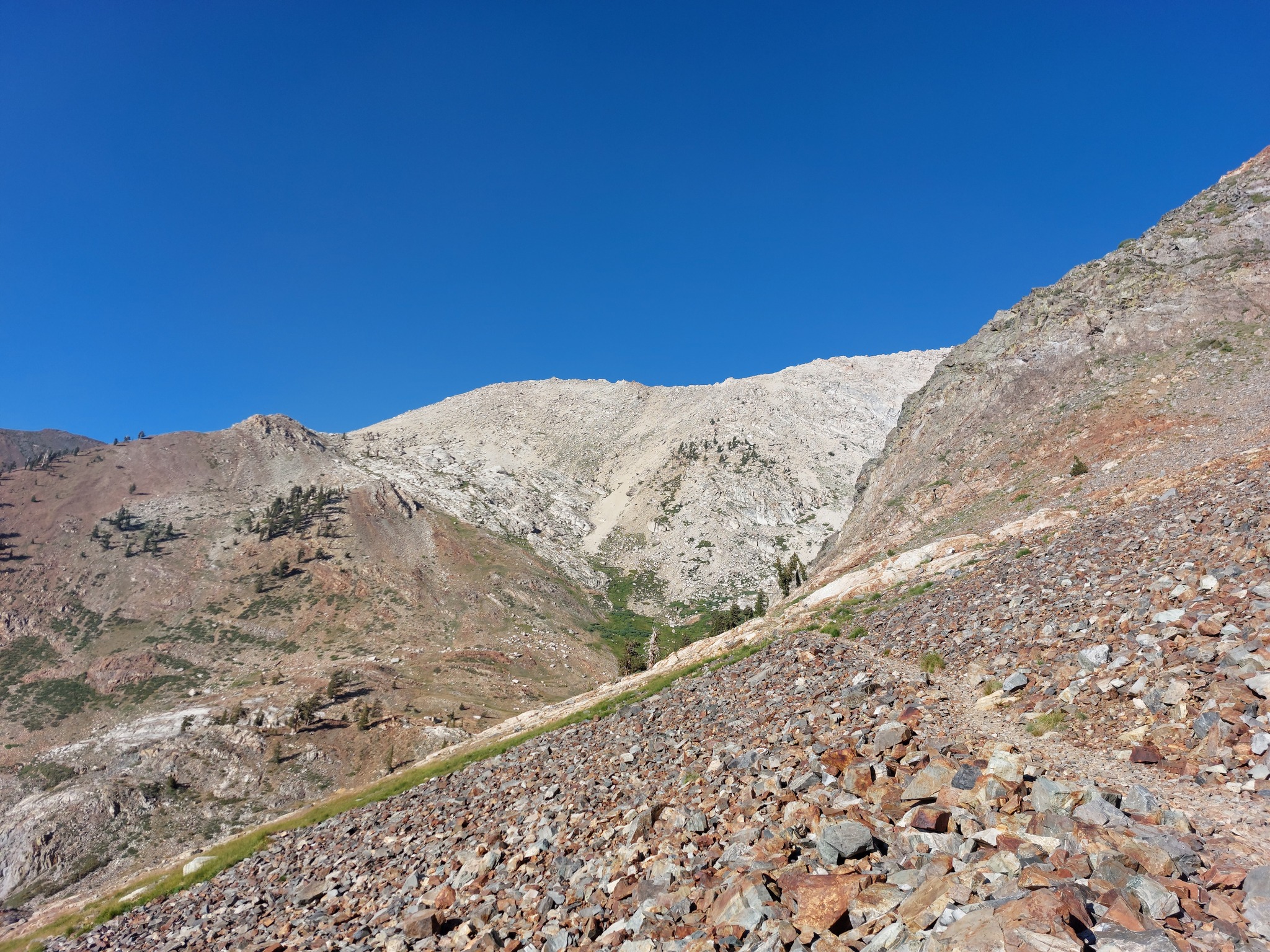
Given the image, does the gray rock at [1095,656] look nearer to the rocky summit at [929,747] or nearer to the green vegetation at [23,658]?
the rocky summit at [929,747]

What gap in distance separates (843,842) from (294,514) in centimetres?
13114

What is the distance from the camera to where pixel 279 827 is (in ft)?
99.6

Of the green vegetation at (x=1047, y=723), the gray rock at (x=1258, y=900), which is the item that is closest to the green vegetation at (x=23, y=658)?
the green vegetation at (x=1047, y=723)

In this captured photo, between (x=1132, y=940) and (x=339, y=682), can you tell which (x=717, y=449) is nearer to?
(x=339, y=682)

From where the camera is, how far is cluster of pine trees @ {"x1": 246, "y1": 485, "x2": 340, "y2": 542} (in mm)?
111750

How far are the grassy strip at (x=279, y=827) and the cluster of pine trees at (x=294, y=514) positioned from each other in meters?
88.2

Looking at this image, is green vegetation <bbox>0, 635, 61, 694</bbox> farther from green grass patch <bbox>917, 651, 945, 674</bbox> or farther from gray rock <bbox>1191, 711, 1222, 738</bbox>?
gray rock <bbox>1191, 711, 1222, 738</bbox>

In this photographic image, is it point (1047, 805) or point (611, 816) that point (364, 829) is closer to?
point (611, 816)

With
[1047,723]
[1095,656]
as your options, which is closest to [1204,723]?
[1047,723]

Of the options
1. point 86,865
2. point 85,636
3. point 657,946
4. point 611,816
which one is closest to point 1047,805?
point 657,946

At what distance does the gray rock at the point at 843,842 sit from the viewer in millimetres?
7047

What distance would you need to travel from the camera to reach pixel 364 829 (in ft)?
65.7

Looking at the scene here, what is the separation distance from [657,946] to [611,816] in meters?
5.21

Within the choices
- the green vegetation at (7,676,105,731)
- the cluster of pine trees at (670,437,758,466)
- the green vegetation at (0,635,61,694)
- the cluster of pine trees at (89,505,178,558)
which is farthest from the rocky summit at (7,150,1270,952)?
the cluster of pine trees at (670,437,758,466)
